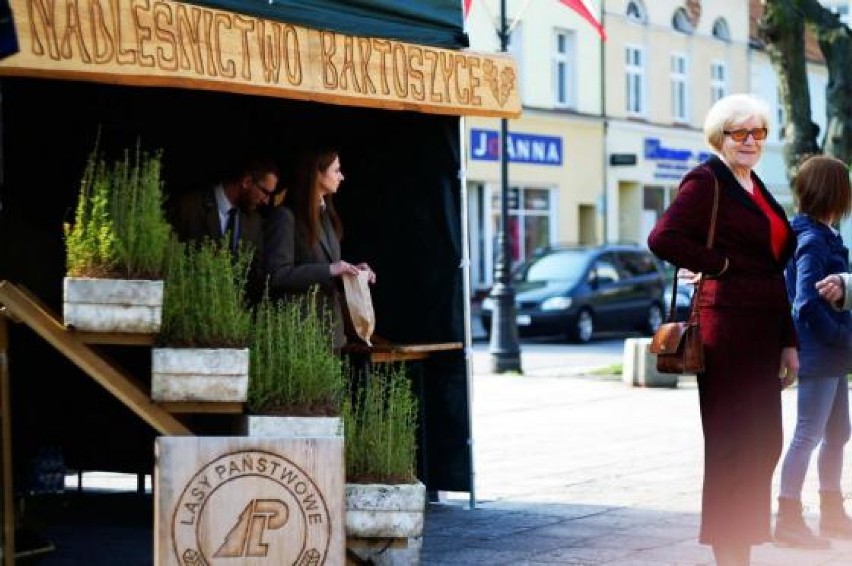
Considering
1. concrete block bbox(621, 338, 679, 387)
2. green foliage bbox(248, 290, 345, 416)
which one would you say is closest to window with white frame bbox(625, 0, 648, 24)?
concrete block bbox(621, 338, 679, 387)

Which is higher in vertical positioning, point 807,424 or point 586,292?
point 586,292

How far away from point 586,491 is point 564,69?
1277 inches

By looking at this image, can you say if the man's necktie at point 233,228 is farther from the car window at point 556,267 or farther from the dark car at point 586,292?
the car window at point 556,267

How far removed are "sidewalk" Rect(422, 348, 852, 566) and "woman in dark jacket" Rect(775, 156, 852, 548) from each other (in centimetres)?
28

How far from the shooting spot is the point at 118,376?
694 centimetres

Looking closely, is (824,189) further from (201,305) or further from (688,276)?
(201,305)

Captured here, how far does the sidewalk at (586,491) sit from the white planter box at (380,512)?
Result: 4.33ft

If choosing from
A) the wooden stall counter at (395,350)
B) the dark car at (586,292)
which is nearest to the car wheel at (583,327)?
the dark car at (586,292)

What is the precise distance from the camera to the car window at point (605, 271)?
31.7 meters

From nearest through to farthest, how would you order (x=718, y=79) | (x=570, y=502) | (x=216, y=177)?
(x=216, y=177), (x=570, y=502), (x=718, y=79)

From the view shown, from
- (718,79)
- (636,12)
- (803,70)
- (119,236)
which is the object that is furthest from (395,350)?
(718,79)

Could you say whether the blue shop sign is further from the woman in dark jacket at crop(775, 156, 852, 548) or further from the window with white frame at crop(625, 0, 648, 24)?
the woman in dark jacket at crop(775, 156, 852, 548)

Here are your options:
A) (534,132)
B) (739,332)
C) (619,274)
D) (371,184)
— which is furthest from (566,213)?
(739,332)

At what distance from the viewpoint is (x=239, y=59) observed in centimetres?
777
